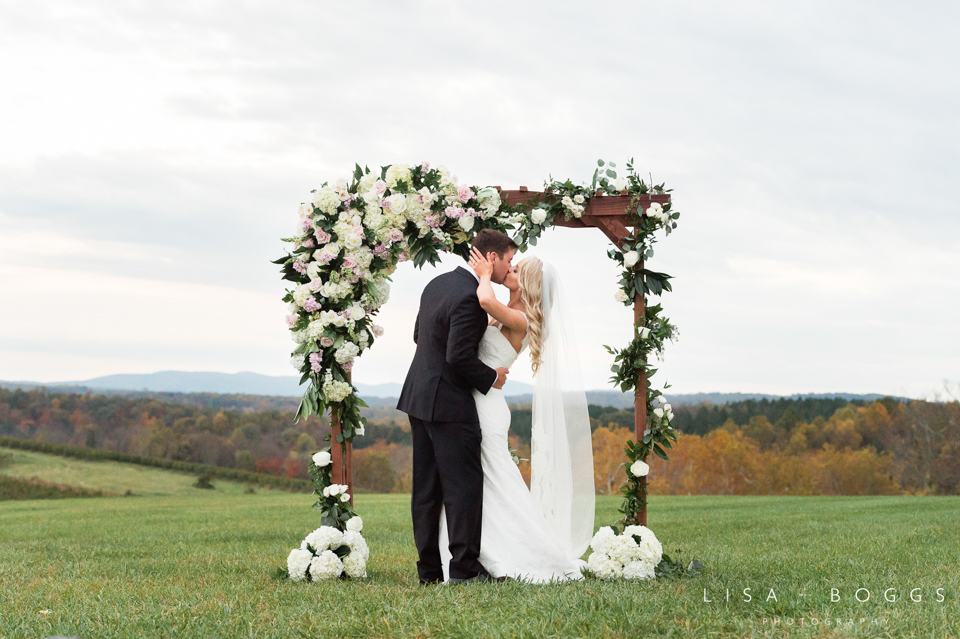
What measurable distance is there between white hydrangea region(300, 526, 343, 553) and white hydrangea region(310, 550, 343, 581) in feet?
0.24

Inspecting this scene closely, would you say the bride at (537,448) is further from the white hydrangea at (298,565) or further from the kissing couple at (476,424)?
the white hydrangea at (298,565)

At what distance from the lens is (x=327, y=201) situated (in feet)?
23.3

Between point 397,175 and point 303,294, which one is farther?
point 397,175

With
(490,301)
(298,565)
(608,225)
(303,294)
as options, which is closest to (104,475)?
(298,565)

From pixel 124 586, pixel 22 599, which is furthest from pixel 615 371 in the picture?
pixel 22 599

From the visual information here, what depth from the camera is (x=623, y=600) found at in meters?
4.61

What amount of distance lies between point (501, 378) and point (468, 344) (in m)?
0.52

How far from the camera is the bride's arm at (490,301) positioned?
589 cm

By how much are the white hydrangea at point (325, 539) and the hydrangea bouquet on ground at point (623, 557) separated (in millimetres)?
2392

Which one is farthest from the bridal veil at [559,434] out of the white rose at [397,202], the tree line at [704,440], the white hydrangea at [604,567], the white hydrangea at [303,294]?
the tree line at [704,440]

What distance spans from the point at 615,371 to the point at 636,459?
0.92 m

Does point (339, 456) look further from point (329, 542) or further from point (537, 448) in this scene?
point (537, 448)

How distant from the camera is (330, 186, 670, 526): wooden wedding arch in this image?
712cm

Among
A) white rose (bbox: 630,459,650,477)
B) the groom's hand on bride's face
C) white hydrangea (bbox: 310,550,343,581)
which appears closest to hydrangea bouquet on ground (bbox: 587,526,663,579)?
white rose (bbox: 630,459,650,477)
